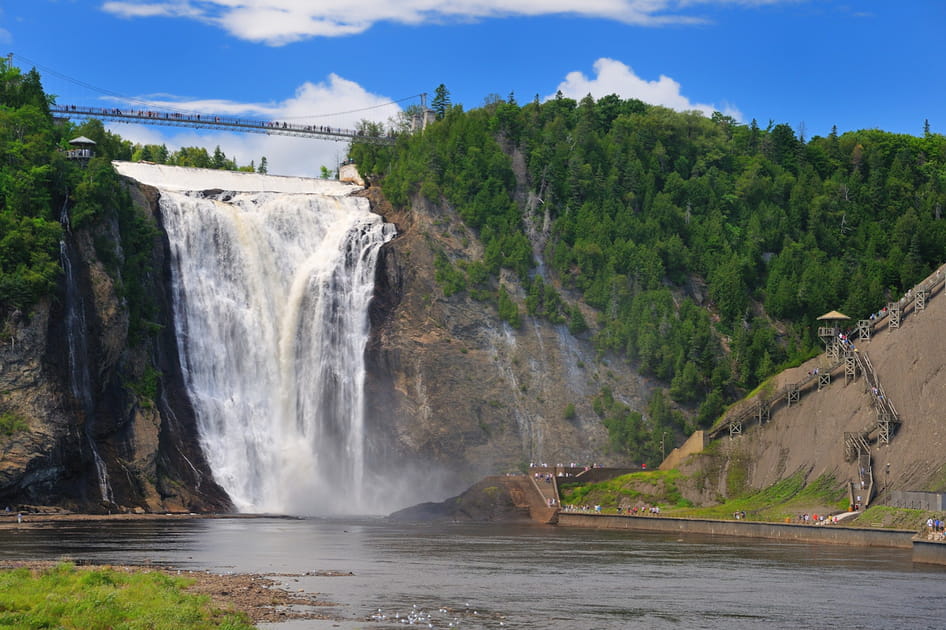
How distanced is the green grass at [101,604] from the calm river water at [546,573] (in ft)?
11.8

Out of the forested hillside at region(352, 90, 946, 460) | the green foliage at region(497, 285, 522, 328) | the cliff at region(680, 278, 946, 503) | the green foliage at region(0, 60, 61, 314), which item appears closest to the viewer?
the cliff at region(680, 278, 946, 503)

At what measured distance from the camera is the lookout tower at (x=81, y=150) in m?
113

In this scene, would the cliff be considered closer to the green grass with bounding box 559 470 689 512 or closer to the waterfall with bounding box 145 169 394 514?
the green grass with bounding box 559 470 689 512

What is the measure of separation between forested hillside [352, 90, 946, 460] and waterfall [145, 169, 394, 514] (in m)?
10.6

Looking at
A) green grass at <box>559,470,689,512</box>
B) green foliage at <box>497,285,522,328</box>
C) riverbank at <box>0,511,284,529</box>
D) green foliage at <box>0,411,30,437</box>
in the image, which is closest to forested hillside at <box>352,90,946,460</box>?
green foliage at <box>497,285,522,328</box>

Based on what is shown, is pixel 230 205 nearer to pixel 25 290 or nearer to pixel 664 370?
pixel 25 290

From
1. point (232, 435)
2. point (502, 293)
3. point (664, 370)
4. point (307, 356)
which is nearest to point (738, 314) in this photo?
point (664, 370)

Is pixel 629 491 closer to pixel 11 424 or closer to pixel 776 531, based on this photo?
pixel 776 531

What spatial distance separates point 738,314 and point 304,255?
4356 cm

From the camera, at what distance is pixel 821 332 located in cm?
10138

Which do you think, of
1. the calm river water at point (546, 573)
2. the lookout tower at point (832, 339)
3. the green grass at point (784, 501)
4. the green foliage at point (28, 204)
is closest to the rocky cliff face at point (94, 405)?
the green foliage at point (28, 204)

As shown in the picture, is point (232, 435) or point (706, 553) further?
point (232, 435)

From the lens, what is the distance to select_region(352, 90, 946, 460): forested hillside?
12181cm

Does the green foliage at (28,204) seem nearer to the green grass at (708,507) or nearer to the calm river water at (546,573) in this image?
the calm river water at (546,573)
